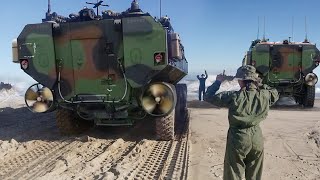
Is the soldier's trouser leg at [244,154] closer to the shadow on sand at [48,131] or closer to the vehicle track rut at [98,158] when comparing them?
the vehicle track rut at [98,158]

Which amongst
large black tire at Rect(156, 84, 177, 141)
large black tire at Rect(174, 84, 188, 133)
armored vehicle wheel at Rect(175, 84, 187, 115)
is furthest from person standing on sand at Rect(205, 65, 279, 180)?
armored vehicle wheel at Rect(175, 84, 187, 115)

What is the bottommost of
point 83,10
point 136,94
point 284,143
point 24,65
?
point 284,143

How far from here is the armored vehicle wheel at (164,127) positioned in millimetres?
6812

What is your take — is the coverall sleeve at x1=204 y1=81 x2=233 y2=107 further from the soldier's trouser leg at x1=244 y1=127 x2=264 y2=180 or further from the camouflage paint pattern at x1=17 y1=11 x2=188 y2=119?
the camouflage paint pattern at x1=17 y1=11 x2=188 y2=119

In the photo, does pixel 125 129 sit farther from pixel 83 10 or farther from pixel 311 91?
pixel 311 91

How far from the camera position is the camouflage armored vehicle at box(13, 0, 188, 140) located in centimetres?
636

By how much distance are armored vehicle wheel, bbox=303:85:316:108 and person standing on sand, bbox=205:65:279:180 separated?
10.2m

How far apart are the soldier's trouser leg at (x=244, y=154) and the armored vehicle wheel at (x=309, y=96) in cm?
1026

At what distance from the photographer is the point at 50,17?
315 inches

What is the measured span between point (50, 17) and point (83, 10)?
1.55 m

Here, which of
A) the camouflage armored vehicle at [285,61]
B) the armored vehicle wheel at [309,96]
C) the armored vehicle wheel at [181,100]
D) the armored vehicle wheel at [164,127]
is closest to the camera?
the armored vehicle wheel at [164,127]

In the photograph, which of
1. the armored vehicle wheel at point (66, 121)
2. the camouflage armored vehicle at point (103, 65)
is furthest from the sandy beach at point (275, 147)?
the armored vehicle wheel at point (66, 121)

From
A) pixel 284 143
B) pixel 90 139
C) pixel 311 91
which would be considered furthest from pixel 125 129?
pixel 311 91

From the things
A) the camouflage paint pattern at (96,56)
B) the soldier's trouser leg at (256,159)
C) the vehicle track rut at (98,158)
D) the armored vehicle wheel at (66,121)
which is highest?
the camouflage paint pattern at (96,56)
